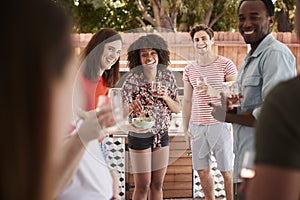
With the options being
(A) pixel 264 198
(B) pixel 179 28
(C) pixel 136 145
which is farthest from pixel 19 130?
(B) pixel 179 28

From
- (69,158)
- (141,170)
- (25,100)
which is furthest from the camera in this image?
(141,170)

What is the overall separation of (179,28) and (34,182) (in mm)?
10833

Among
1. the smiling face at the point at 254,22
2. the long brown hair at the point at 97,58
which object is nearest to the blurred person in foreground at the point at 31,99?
the long brown hair at the point at 97,58

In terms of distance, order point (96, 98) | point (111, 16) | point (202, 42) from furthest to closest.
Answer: point (111, 16)
point (202, 42)
point (96, 98)

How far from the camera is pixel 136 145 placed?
3.94 m

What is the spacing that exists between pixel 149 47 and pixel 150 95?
A: 290 mm

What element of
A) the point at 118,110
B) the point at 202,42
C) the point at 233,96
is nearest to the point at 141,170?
the point at 202,42

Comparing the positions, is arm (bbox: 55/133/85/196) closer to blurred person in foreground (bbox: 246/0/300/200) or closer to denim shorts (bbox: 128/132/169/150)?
blurred person in foreground (bbox: 246/0/300/200)

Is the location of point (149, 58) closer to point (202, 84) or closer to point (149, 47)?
point (149, 47)

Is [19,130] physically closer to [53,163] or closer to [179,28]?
[53,163]

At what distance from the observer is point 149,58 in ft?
12.5

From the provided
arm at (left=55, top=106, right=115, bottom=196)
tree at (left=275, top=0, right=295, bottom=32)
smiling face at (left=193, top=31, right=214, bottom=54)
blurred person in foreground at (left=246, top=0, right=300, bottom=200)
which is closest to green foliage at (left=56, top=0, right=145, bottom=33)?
tree at (left=275, top=0, right=295, bottom=32)

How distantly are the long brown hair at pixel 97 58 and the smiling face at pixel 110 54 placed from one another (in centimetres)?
2

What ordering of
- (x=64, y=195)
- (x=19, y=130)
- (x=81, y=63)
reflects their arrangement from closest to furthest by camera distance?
(x=19, y=130) < (x=64, y=195) < (x=81, y=63)
